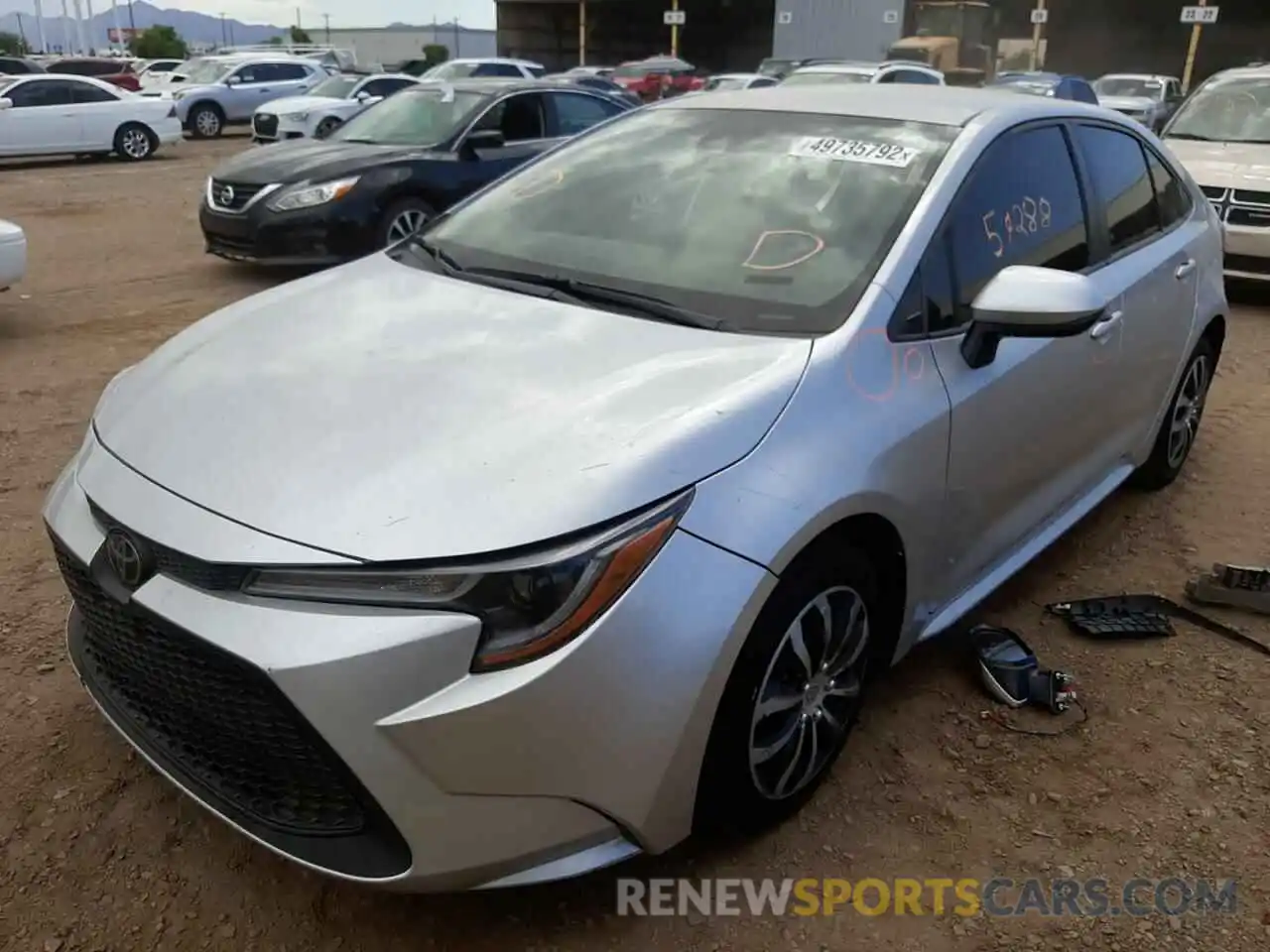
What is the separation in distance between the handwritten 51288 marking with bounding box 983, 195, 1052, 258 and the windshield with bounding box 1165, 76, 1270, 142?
6836 millimetres

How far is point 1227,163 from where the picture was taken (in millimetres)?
8125

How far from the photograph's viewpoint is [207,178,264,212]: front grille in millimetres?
8023

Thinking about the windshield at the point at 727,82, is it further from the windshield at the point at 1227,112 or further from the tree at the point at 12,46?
the tree at the point at 12,46

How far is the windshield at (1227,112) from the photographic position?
873 cm

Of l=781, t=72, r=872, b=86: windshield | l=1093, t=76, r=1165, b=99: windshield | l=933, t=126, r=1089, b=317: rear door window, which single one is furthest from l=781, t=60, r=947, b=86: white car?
l=933, t=126, r=1089, b=317: rear door window

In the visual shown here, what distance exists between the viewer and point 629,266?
9.36 feet

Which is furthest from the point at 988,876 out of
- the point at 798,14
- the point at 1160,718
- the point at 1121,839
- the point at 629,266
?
the point at 798,14

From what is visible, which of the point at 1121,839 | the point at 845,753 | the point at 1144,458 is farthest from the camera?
the point at 1144,458

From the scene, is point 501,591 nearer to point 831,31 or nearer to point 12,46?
point 831,31

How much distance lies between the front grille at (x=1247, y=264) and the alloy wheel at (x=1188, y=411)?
12.6 feet

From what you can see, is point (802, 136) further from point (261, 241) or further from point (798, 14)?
point (798, 14)

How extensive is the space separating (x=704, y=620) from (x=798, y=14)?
134ft

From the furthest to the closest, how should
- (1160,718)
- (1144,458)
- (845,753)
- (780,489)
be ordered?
(1144,458) < (1160,718) < (845,753) < (780,489)

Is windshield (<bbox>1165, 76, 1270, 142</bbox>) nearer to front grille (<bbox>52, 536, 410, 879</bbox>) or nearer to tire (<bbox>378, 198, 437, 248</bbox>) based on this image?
tire (<bbox>378, 198, 437, 248</bbox>)
